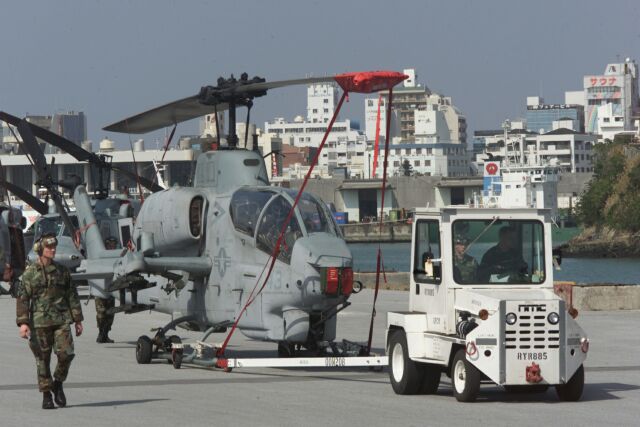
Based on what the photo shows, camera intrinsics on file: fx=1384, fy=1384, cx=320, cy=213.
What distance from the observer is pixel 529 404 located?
1522 cm

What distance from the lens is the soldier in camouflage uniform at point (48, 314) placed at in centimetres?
1515

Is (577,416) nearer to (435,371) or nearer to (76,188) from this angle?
(435,371)

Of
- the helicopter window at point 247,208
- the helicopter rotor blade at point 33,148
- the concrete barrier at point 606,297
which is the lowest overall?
the concrete barrier at point 606,297

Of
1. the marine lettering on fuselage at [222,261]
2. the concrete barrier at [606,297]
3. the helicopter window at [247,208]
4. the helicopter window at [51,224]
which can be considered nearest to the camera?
the helicopter window at [247,208]

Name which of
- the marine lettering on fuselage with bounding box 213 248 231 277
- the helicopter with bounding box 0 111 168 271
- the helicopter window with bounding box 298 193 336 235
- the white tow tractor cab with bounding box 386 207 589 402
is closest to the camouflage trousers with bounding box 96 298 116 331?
the helicopter with bounding box 0 111 168 271

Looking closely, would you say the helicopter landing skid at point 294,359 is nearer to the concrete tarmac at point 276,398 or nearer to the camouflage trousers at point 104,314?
the concrete tarmac at point 276,398

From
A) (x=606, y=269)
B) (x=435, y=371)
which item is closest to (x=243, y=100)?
(x=435, y=371)

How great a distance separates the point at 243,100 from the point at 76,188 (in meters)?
6.12

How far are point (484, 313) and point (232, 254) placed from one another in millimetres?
5987

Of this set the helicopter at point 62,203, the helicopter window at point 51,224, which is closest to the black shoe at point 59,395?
the helicopter at point 62,203

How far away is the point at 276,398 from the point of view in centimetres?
1608

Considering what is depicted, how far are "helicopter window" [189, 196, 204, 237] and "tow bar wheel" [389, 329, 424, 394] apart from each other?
4959 millimetres

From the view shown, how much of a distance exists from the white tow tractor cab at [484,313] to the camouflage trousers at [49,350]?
12.9 ft

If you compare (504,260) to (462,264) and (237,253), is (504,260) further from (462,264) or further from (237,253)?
(237,253)
